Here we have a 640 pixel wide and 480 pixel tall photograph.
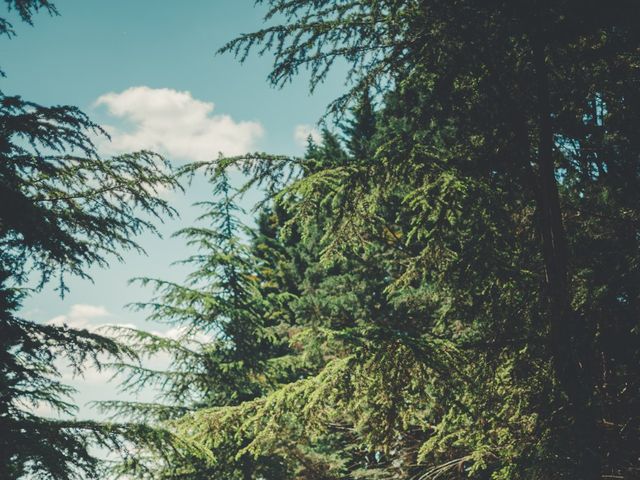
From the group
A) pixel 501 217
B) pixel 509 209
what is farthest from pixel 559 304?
pixel 509 209

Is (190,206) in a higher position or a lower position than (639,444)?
higher

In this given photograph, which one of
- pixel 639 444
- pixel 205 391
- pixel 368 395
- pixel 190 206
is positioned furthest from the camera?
pixel 190 206

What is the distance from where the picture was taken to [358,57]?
4.46 meters

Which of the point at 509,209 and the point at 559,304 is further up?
the point at 509,209

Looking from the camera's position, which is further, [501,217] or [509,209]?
[509,209]

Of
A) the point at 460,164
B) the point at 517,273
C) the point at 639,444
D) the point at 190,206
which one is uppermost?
the point at 190,206

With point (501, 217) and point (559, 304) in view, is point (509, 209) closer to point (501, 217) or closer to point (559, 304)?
point (501, 217)

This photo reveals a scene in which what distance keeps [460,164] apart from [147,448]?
6025 millimetres

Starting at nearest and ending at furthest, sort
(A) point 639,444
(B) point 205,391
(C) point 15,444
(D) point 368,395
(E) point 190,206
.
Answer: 1. (A) point 639,444
2. (D) point 368,395
3. (C) point 15,444
4. (B) point 205,391
5. (E) point 190,206

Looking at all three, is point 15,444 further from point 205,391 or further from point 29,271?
point 205,391

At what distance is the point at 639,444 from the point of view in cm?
358

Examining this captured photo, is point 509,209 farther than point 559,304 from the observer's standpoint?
Yes

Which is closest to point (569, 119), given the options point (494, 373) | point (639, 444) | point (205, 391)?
point (494, 373)

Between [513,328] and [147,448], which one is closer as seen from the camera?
[513,328]
